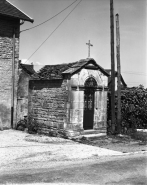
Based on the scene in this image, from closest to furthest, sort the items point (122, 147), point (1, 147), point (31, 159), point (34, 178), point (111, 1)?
point (34, 178)
point (31, 159)
point (1, 147)
point (122, 147)
point (111, 1)

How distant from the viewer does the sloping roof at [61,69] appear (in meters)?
12.4

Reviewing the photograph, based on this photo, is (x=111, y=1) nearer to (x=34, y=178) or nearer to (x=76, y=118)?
(x=76, y=118)

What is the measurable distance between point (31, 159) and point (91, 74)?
623 centimetres

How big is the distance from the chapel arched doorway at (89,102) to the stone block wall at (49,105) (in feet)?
4.23

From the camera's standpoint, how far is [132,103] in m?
15.4

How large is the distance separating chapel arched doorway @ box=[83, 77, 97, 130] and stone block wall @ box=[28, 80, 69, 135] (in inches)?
50.8

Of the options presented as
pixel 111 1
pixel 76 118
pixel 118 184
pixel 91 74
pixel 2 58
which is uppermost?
pixel 111 1

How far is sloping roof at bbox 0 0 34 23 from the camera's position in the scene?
14.2 m

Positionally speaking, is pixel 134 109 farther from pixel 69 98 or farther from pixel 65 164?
pixel 65 164

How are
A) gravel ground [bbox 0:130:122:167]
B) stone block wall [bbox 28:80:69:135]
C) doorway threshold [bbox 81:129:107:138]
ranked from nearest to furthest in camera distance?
gravel ground [bbox 0:130:122:167] < stone block wall [bbox 28:80:69:135] < doorway threshold [bbox 81:129:107:138]

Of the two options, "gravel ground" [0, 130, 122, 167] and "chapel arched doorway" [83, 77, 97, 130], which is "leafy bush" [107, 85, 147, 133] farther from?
"gravel ground" [0, 130, 122, 167]

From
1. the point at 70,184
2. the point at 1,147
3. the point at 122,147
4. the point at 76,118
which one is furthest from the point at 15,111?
the point at 70,184

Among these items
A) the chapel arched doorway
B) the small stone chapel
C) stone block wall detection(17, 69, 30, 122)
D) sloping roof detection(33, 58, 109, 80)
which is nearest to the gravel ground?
the small stone chapel

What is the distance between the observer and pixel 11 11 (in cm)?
1468
